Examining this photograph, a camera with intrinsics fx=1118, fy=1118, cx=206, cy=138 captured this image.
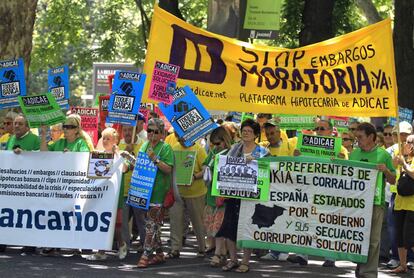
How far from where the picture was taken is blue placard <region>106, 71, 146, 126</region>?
13391 millimetres

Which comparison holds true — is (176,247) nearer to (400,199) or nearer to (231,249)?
(231,249)

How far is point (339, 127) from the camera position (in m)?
18.8

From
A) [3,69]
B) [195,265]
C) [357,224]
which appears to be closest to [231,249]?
[195,265]

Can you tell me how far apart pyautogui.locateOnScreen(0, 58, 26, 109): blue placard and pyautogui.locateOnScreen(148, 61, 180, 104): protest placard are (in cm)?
231

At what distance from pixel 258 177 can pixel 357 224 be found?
4.18 ft

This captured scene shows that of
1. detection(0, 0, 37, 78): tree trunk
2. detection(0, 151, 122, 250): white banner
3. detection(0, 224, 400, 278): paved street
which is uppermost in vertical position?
detection(0, 0, 37, 78): tree trunk

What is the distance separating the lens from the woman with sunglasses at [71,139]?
13.6 meters

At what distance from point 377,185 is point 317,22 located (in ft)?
36.4

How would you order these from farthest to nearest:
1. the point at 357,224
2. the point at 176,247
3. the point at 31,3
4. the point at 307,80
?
the point at 31,3
the point at 176,247
the point at 307,80
the point at 357,224

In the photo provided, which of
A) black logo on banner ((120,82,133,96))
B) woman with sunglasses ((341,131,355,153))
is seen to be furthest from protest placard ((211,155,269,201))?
woman with sunglasses ((341,131,355,153))

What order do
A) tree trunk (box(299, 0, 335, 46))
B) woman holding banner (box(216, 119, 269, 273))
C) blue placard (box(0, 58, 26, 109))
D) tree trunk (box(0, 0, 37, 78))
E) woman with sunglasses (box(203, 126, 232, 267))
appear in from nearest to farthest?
woman holding banner (box(216, 119, 269, 273)) → woman with sunglasses (box(203, 126, 232, 267)) → blue placard (box(0, 58, 26, 109)) → tree trunk (box(0, 0, 37, 78)) → tree trunk (box(299, 0, 335, 46))

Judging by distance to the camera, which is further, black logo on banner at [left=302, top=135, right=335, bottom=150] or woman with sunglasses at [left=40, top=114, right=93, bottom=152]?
woman with sunglasses at [left=40, top=114, right=93, bottom=152]

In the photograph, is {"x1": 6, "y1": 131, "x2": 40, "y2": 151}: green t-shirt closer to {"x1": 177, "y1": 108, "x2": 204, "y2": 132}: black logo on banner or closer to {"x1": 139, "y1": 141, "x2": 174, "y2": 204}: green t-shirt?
{"x1": 139, "y1": 141, "x2": 174, "y2": 204}: green t-shirt

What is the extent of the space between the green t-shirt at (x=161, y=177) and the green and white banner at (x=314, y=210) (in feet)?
3.11
